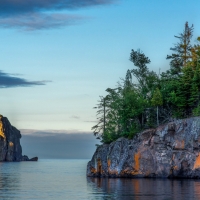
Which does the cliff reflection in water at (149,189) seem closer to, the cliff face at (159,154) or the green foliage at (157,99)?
the cliff face at (159,154)

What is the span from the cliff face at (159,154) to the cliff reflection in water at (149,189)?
3.65 meters

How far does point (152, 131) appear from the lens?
8688 cm

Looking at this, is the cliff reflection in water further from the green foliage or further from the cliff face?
the green foliage

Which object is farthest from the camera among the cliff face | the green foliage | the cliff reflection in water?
the green foliage

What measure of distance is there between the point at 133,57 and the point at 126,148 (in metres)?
28.6

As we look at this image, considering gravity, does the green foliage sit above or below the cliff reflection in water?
above

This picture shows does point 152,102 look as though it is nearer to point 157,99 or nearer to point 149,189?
point 157,99

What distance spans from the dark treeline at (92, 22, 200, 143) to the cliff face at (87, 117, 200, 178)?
382 centimetres

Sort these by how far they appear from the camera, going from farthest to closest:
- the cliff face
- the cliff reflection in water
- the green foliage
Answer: the green foliage, the cliff face, the cliff reflection in water

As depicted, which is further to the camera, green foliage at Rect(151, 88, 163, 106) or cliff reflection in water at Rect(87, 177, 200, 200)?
green foliage at Rect(151, 88, 163, 106)

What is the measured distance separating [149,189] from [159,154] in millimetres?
18327

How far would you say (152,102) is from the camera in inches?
3792

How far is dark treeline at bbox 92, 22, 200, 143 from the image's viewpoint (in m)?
94.4

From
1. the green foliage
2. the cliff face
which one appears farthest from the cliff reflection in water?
the green foliage
